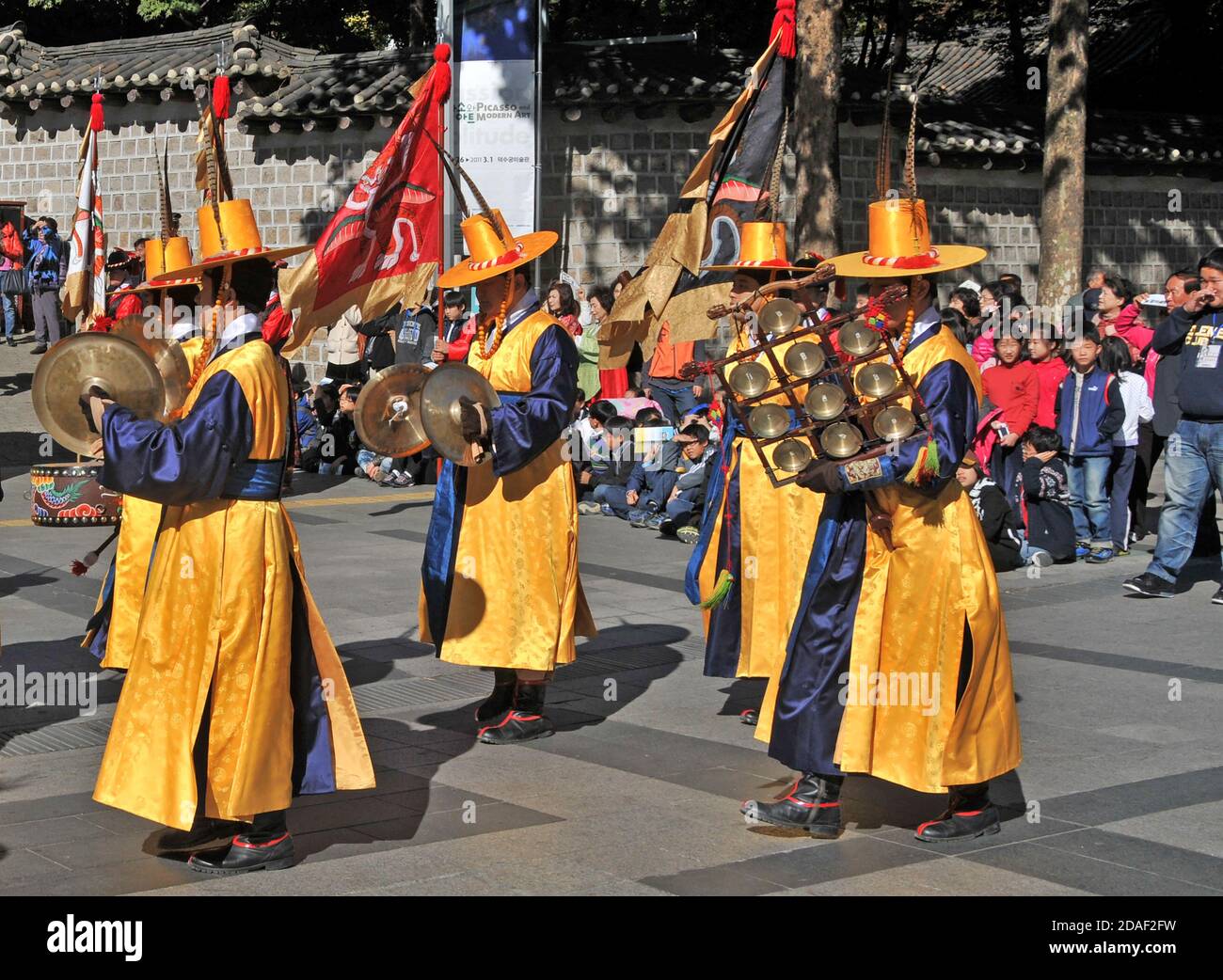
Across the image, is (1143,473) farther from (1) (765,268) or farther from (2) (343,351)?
(2) (343,351)

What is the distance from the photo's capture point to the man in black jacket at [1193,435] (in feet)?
31.3

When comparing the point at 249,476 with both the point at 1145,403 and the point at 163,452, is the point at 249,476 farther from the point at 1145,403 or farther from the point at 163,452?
the point at 1145,403

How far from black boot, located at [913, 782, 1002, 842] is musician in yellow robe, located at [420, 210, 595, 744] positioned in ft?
6.13

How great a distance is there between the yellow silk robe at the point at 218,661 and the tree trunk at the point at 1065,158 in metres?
12.9

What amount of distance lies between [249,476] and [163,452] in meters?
0.30

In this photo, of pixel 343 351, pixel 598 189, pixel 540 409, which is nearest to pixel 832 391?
pixel 540 409

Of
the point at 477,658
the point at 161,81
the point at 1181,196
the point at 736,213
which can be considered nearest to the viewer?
the point at 477,658

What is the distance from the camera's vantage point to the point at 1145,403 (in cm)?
1184

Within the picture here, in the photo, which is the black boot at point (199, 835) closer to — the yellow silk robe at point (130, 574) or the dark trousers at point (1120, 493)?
the yellow silk robe at point (130, 574)

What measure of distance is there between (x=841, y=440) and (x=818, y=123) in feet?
34.9

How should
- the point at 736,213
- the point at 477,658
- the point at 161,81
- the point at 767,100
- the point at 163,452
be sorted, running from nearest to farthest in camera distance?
the point at 163,452 < the point at 477,658 < the point at 736,213 < the point at 767,100 < the point at 161,81

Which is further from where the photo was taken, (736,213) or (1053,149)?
(1053,149)

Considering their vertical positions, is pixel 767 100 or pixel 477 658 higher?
pixel 767 100

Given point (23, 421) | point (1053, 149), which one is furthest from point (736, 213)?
point (23, 421)
